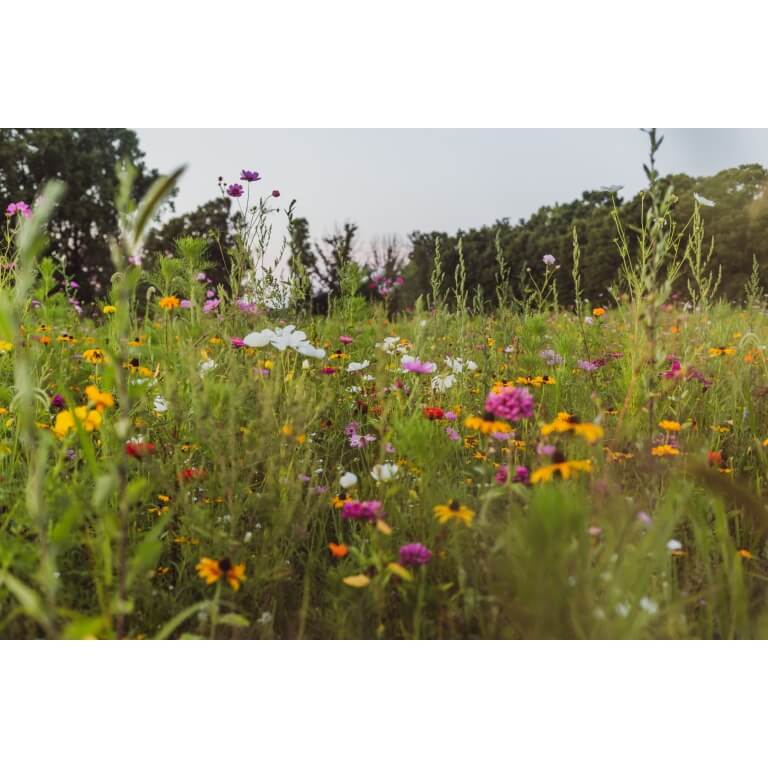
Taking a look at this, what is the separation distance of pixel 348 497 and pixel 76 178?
13719 millimetres

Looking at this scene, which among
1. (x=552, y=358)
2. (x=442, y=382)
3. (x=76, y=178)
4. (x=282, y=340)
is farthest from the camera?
(x=76, y=178)

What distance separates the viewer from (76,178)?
12883 mm

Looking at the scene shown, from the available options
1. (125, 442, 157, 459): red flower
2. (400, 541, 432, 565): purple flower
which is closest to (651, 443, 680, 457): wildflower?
(400, 541, 432, 565): purple flower

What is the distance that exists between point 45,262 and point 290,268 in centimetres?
141

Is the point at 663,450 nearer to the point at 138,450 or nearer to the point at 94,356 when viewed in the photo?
the point at 138,450

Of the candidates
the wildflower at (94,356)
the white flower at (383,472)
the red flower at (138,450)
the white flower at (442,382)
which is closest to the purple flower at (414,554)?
the white flower at (383,472)

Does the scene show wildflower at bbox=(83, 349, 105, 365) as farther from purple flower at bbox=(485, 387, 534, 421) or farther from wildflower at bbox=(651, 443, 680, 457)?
wildflower at bbox=(651, 443, 680, 457)

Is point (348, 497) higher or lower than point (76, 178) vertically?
lower

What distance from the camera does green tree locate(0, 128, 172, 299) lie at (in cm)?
945

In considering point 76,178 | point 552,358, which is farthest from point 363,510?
point 76,178

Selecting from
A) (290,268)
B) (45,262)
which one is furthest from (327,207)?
(45,262)

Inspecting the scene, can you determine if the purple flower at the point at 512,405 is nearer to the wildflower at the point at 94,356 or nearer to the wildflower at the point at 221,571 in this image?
the wildflower at the point at 221,571

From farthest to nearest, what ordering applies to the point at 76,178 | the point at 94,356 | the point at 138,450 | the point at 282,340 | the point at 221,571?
the point at 76,178 → the point at 94,356 → the point at 282,340 → the point at 138,450 → the point at 221,571
